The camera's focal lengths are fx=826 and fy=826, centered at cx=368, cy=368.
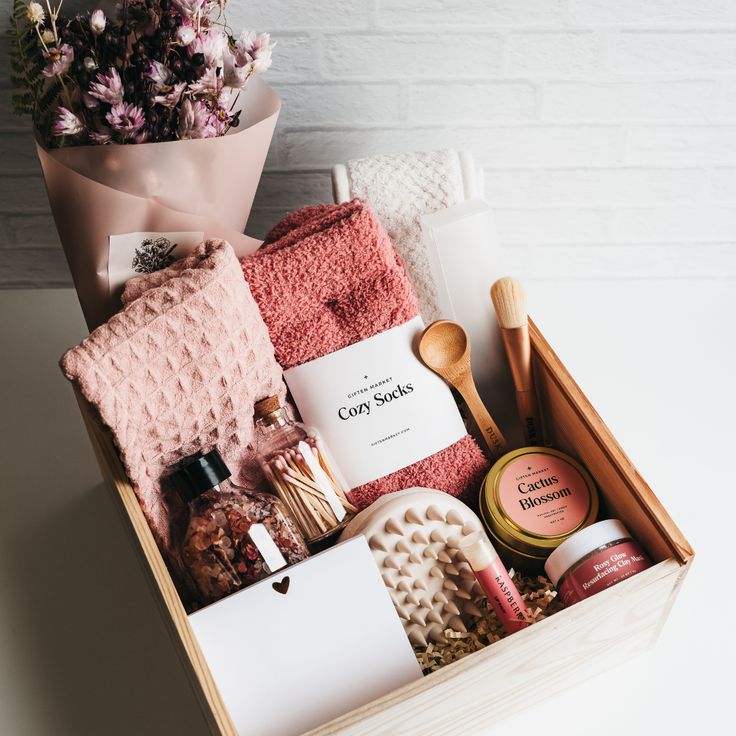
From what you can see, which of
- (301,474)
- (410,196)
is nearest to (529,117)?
(410,196)

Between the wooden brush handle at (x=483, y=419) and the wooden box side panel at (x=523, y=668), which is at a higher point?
the wooden brush handle at (x=483, y=419)

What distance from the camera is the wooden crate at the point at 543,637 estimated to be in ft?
2.07

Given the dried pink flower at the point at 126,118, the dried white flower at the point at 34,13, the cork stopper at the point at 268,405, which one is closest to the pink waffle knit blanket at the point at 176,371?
the cork stopper at the point at 268,405

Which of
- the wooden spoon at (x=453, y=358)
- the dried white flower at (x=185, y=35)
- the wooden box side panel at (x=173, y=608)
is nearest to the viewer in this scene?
the wooden box side panel at (x=173, y=608)

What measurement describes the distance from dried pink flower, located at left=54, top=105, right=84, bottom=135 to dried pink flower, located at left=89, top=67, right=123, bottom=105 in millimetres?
31

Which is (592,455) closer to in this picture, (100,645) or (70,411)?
(100,645)

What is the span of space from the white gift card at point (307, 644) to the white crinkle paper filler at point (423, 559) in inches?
1.6

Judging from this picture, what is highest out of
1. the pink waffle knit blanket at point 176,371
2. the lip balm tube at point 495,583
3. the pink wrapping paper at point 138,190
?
the pink wrapping paper at point 138,190

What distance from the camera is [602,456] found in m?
0.79

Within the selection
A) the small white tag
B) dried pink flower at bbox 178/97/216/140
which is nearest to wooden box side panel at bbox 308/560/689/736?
the small white tag

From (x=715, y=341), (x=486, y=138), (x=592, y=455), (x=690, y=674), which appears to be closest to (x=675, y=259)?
(x=715, y=341)

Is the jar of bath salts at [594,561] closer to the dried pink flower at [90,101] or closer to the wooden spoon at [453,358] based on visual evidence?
the wooden spoon at [453,358]

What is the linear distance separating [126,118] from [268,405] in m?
0.29

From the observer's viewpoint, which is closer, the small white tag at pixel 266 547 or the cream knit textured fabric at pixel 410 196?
the small white tag at pixel 266 547
